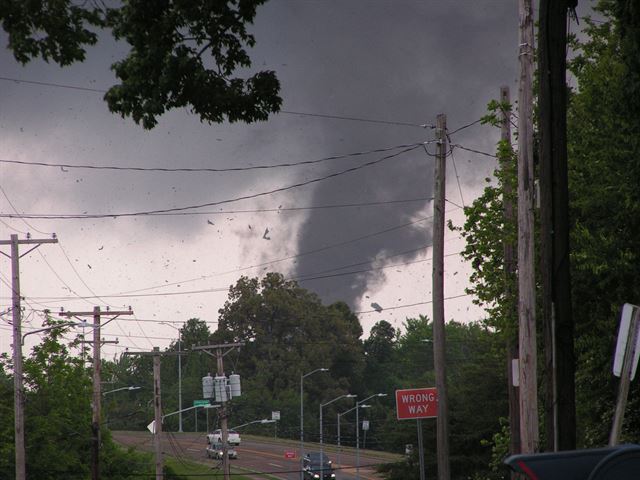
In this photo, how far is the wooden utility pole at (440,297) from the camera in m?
25.3

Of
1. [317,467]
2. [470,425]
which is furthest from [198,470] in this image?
[470,425]

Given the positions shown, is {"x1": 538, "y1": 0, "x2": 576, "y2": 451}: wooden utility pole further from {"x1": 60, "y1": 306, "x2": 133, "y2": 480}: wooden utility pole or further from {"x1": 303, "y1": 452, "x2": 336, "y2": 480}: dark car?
{"x1": 303, "y1": 452, "x2": 336, "y2": 480}: dark car

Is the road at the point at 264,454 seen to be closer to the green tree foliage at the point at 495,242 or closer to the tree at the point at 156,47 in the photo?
the green tree foliage at the point at 495,242

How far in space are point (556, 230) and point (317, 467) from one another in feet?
218

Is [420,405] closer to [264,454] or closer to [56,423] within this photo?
[56,423]

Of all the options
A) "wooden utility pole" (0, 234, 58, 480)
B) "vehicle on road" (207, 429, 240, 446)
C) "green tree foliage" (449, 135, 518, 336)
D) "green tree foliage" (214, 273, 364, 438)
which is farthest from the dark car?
"green tree foliage" (449, 135, 518, 336)

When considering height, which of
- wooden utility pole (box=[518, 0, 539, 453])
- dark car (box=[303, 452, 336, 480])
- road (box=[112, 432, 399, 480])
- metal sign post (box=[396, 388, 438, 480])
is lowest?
road (box=[112, 432, 399, 480])

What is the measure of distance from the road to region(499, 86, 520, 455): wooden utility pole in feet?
169

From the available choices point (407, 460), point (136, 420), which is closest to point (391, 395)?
point (136, 420)

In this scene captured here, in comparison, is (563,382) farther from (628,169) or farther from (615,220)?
(615,220)

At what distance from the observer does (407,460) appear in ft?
188

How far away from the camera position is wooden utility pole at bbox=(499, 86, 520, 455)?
27688 mm

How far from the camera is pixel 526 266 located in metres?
17.7

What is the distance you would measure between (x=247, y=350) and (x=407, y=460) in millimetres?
63196
